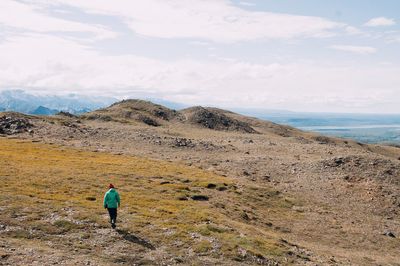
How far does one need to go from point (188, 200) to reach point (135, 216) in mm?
11876

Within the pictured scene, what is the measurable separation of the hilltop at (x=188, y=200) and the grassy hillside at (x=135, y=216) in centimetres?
15

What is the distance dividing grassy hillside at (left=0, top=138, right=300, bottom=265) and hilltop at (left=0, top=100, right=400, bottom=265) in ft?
0.49

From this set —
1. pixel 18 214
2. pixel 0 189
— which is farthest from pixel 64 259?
pixel 0 189

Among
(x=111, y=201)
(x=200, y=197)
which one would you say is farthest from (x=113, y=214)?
(x=200, y=197)

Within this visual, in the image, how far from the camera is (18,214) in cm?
3700

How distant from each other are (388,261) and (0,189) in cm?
4008

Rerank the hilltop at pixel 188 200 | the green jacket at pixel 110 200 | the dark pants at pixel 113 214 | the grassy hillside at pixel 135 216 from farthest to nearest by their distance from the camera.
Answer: the dark pants at pixel 113 214 < the green jacket at pixel 110 200 < the hilltop at pixel 188 200 < the grassy hillside at pixel 135 216

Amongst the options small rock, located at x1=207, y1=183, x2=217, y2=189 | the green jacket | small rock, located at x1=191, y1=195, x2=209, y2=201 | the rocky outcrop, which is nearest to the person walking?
the green jacket

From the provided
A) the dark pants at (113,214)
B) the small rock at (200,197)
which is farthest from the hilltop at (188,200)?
the dark pants at (113,214)

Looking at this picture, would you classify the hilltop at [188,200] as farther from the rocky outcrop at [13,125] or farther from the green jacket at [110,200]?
the green jacket at [110,200]

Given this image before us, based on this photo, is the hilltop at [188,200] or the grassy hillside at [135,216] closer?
the grassy hillside at [135,216]

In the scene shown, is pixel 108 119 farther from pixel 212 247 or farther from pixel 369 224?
pixel 212 247

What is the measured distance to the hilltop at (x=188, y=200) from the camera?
3398cm

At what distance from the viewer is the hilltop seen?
3398cm
